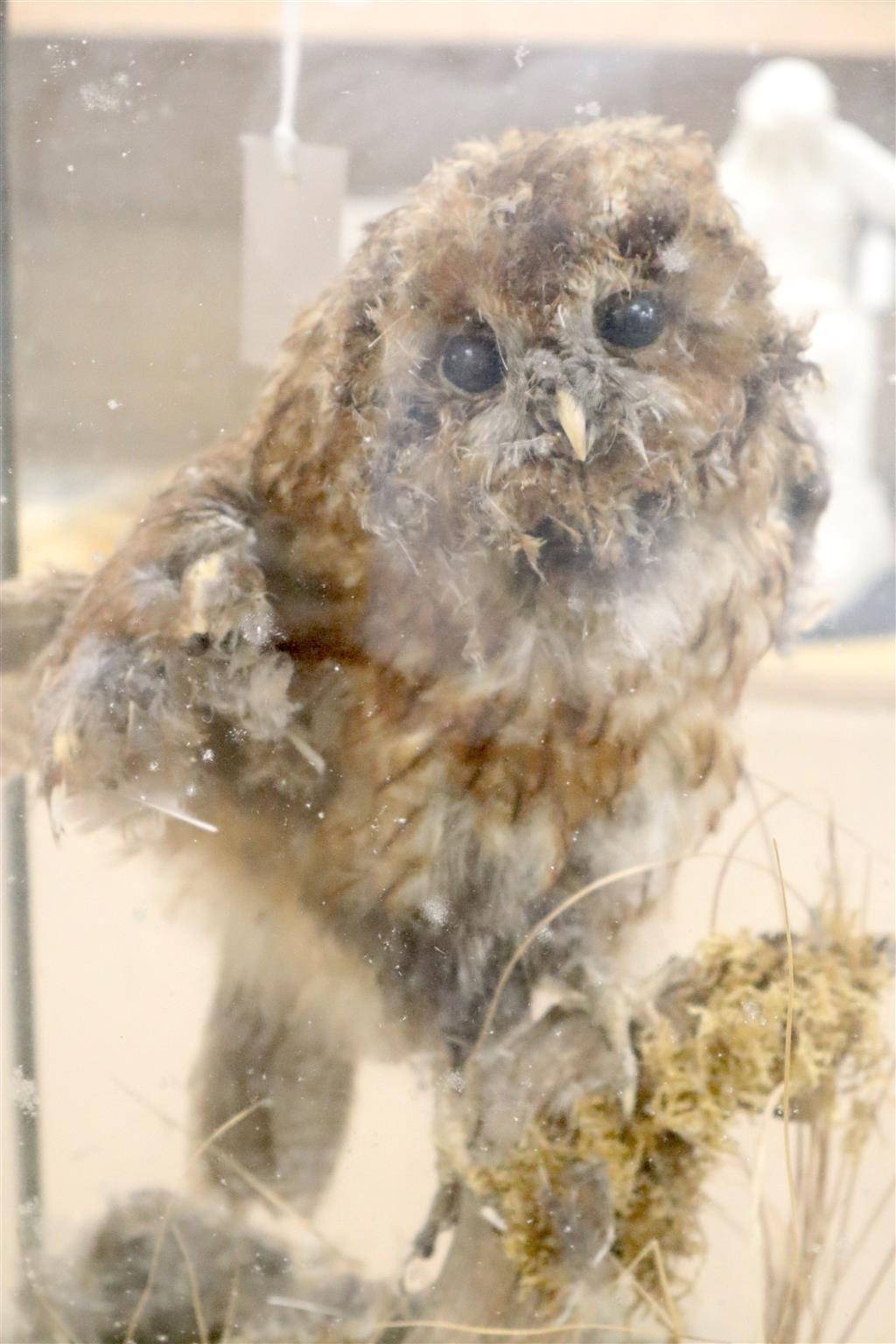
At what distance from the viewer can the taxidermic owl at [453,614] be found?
1.84 ft

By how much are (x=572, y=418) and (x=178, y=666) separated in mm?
284

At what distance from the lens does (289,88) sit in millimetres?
603

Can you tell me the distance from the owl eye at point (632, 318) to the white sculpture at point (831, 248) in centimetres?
10

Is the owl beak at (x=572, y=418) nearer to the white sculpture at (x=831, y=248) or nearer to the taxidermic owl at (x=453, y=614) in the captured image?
the taxidermic owl at (x=453, y=614)

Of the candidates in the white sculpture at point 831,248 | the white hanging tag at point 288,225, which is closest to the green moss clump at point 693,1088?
the white sculpture at point 831,248

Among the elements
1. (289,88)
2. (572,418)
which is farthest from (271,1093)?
(289,88)

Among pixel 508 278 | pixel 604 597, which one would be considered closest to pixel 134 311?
pixel 508 278

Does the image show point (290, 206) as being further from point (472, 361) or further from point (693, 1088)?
point (693, 1088)

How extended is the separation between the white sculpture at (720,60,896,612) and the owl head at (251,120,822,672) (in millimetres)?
26

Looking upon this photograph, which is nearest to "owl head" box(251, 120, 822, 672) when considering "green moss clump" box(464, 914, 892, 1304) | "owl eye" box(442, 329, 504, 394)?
"owl eye" box(442, 329, 504, 394)

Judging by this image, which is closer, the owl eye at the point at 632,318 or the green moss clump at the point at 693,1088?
the owl eye at the point at 632,318

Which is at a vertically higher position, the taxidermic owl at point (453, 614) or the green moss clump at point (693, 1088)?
the taxidermic owl at point (453, 614)

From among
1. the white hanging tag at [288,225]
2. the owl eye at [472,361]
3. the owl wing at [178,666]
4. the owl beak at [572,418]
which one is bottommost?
the owl wing at [178,666]

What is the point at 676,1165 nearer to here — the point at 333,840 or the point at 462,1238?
the point at 462,1238
